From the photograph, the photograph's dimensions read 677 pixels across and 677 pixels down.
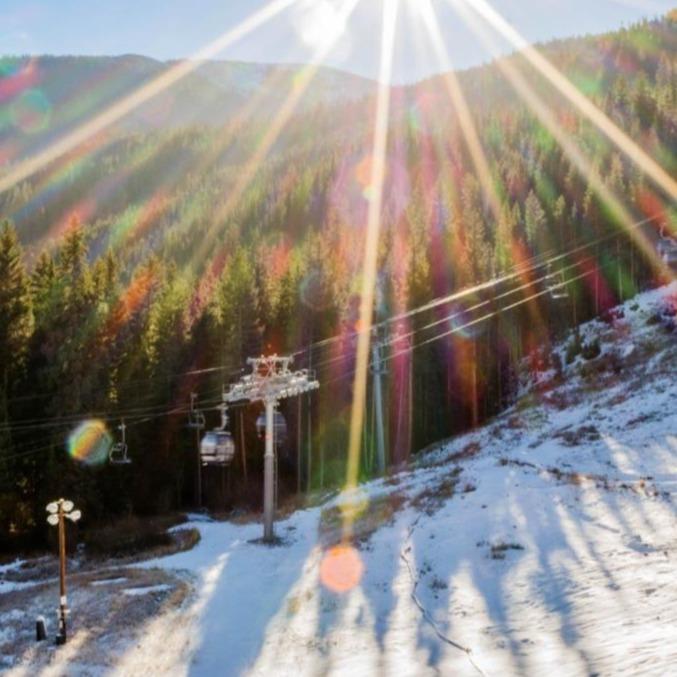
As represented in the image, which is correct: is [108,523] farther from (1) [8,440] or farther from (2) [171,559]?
(2) [171,559]

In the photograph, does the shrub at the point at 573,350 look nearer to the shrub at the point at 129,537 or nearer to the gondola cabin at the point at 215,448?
the shrub at the point at 129,537

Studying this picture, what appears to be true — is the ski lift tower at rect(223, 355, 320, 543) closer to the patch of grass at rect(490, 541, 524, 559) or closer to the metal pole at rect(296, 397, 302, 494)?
the patch of grass at rect(490, 541, 524, 559)

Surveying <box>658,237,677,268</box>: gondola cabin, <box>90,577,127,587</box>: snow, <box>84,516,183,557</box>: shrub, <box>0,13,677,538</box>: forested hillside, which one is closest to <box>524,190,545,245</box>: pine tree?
<box>0,13,677,538</box>: forested hillside

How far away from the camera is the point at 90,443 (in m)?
37.4

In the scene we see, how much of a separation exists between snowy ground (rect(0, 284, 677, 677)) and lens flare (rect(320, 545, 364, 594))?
0.11m

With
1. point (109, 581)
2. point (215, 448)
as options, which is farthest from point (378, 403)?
point (109, 581)

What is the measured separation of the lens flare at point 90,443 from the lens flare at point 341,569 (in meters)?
17.3

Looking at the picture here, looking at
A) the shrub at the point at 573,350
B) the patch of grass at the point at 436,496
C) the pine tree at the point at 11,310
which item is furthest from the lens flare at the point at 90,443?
the shrub at the point at 573,350

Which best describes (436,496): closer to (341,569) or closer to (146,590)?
(341,569)

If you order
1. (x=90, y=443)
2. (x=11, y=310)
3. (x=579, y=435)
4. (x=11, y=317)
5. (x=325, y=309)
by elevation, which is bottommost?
(x=579, y=435)

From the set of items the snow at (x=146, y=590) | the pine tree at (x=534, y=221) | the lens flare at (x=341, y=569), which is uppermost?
the pine tree at (x=534, y=221)

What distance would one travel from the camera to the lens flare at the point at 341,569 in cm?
2050

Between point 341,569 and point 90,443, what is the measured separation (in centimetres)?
1980

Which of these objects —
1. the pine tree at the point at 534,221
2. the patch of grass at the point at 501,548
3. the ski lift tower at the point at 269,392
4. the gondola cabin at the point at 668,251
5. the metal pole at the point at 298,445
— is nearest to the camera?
the patch of grass at the point at 501,548
